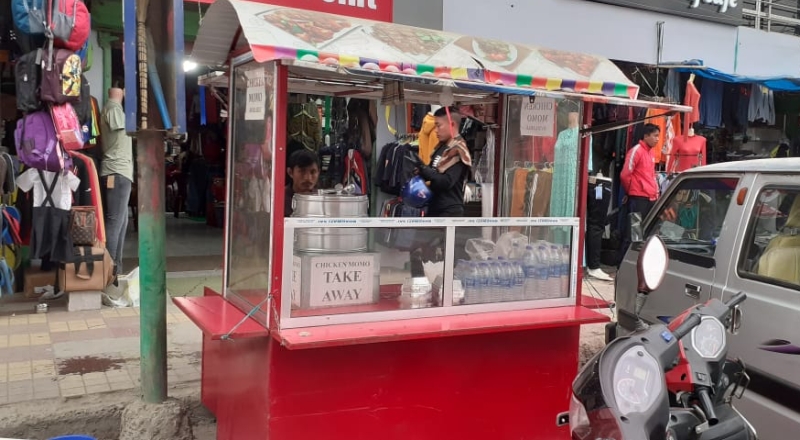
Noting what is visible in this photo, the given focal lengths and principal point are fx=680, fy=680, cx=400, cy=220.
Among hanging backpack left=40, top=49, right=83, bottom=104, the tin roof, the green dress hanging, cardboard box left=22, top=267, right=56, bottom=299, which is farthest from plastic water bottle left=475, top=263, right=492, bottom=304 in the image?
cardboard box left=22, top=267, right=56, bottom=299

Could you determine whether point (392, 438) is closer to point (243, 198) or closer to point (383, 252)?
point (383, 252)

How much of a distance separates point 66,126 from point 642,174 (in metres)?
6.66

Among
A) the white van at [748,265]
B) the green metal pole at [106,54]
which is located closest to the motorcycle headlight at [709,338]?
the white van at [748,265]

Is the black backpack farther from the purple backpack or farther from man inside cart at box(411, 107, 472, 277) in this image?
man inside cart at box(411, 107, 472, 277)

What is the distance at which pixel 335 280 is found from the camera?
3566 millimetres

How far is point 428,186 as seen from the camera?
5023mm

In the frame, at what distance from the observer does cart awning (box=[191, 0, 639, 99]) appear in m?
3.08

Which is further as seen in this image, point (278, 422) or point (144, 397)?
point (144, 397)

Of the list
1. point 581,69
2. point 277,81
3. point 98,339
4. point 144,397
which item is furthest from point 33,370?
point 581,69

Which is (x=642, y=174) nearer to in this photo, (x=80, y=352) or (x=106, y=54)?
(x=106, y=54)

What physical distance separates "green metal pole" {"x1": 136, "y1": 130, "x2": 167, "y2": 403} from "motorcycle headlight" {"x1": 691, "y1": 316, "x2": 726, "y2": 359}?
2.86m

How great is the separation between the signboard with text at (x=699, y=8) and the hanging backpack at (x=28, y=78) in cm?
686

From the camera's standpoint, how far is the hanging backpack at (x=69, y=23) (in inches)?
230

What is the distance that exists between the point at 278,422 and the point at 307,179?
1.97 metres
